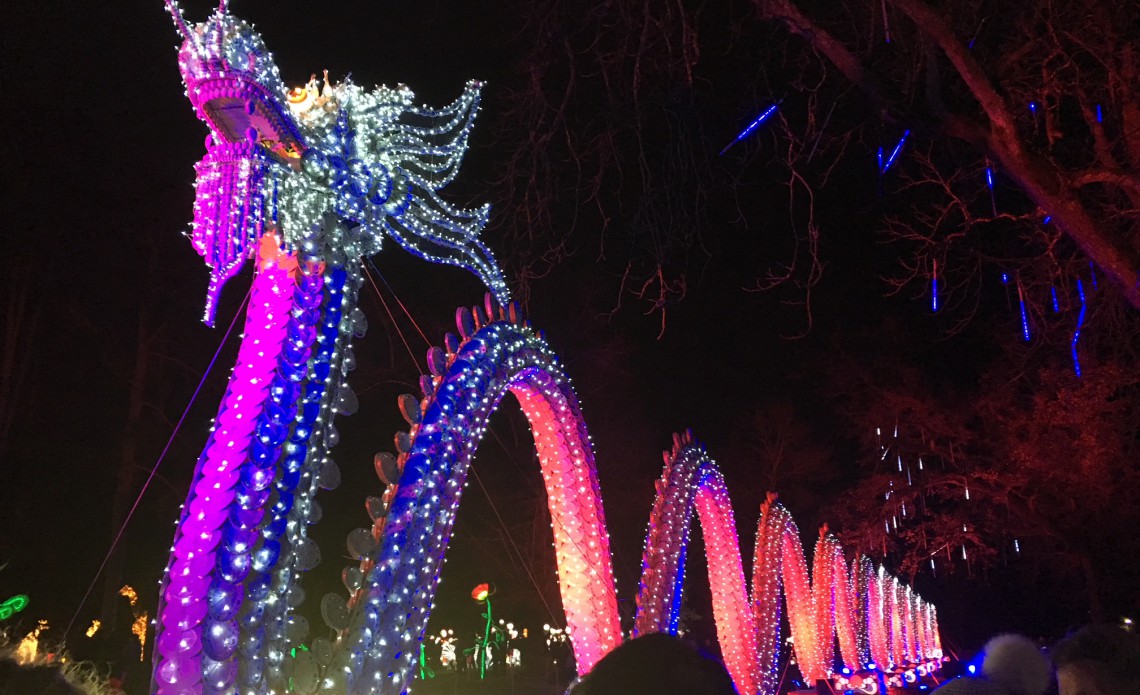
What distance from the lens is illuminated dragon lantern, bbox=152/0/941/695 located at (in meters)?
4.12

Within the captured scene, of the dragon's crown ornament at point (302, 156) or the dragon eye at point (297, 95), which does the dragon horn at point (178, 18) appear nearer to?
the dragon's crown ornament at point (302, 156)

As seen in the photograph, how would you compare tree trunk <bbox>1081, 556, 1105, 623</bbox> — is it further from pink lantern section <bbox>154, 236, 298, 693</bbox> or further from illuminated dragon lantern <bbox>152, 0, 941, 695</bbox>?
pink lantern section <bbox>154, 236, 298, 693</bbox>

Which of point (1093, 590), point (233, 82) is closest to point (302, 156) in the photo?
point (233, 82)

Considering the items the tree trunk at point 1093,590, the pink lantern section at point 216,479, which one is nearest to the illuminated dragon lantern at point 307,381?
the pink lantern section at point 216,479

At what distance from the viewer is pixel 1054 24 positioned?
20.5 feet

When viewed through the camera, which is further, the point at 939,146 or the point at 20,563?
the point at 20,563

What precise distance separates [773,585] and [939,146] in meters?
6.98

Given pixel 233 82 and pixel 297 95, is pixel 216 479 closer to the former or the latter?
pixel 233 82

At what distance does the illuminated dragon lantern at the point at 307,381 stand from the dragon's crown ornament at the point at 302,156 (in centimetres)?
1

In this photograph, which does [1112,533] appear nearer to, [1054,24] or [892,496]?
[892,496]

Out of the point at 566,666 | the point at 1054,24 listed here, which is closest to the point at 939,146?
the point at 1054,24

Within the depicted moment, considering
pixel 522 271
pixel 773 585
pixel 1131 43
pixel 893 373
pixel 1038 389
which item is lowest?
pixel 773 585

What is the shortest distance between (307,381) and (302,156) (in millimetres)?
1367

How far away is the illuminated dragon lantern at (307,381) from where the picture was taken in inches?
162
